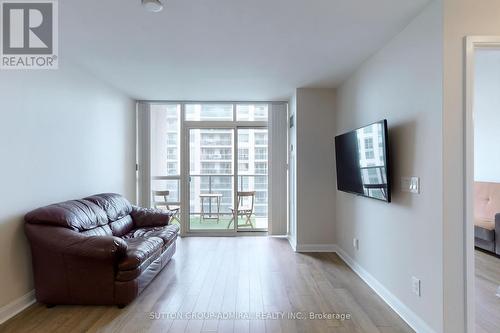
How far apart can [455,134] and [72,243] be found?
127 inches

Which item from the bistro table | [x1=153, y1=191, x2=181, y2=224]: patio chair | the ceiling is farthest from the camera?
the bistro table

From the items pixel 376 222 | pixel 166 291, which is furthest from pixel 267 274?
pixel 376 222

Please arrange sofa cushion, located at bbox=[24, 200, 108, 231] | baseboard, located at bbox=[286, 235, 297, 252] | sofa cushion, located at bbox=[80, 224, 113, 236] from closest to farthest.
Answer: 1. sofa cushion, located at bbox=[24, 200, 108, 231]
2. sofa cushion, located at bbox=[80, 224, 113, 236]
3. baseboard, located at bbox=[286, 235, 297, 252]

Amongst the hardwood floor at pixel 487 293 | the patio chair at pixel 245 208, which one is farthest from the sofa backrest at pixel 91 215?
the hardwood floor at pixel 487 293

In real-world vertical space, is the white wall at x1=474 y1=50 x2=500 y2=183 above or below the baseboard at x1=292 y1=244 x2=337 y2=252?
above

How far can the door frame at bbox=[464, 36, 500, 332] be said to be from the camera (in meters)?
1.82

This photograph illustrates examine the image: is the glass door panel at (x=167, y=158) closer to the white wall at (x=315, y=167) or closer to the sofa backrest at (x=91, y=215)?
the sofa backrest at (x=91, y=215)

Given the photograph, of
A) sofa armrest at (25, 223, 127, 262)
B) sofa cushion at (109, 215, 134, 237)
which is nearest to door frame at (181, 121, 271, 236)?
sofa cushion at (109, 215, 134, 237)

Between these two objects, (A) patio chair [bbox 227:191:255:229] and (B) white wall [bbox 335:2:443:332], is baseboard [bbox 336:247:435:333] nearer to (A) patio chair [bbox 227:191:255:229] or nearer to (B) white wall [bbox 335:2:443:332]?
(B) white wall [bbox 335:2:443:332]

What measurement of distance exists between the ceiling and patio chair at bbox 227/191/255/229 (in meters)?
2.18

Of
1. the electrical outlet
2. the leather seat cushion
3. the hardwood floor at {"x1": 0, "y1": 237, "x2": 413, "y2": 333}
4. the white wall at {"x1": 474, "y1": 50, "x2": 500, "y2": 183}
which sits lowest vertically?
the hardwood floor at {"x1": 0, "y1": 237, "x2": 413, "y2": 333}

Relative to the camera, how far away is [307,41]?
2629 mm

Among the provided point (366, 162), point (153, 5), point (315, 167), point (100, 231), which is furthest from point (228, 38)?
point (100, 231)

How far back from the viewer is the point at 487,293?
266 centimetres
